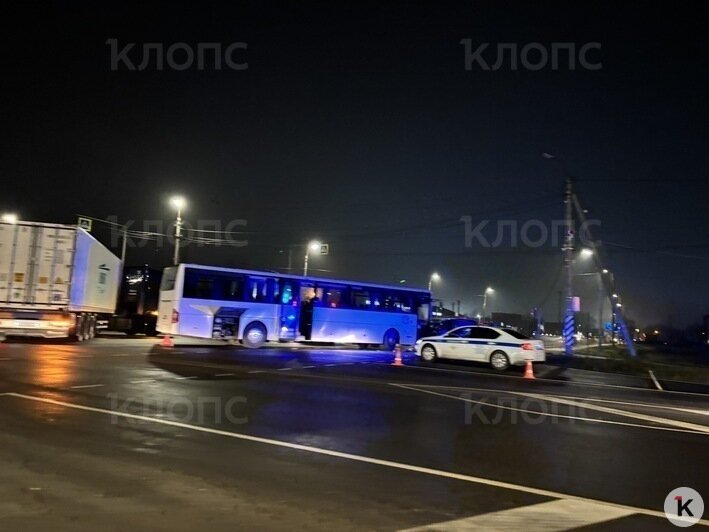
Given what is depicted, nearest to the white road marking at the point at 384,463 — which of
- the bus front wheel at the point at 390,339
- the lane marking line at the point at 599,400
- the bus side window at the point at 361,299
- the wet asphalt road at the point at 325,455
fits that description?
the wet asphalt road at the point at 325,455

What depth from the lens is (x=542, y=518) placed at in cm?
557

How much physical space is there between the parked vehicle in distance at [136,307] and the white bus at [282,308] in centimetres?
831

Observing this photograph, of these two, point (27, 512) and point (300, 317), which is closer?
point (27, 512)

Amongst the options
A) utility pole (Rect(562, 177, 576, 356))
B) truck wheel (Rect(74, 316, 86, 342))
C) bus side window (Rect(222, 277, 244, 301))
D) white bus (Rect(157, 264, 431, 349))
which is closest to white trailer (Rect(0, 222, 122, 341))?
truck wheel (Rect(74, 316, 86, 342))

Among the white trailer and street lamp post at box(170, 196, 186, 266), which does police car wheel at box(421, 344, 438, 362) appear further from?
street lamp post at box(170, 196, 186, 266)

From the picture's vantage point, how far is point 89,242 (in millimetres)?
24719

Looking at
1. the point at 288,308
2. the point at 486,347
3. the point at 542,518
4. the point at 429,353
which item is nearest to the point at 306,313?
the point at 288,308

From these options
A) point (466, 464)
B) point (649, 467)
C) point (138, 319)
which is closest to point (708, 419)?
point (649, 467)

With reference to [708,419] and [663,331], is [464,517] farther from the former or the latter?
[663,331]

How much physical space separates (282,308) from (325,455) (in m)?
20.1

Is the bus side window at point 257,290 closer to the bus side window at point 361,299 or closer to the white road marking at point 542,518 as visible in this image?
the bus side window at point 361,299

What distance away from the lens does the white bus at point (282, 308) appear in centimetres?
2531

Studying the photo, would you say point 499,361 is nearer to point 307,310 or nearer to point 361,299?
point 361,299

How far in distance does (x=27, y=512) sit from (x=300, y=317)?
2317 centimetres
